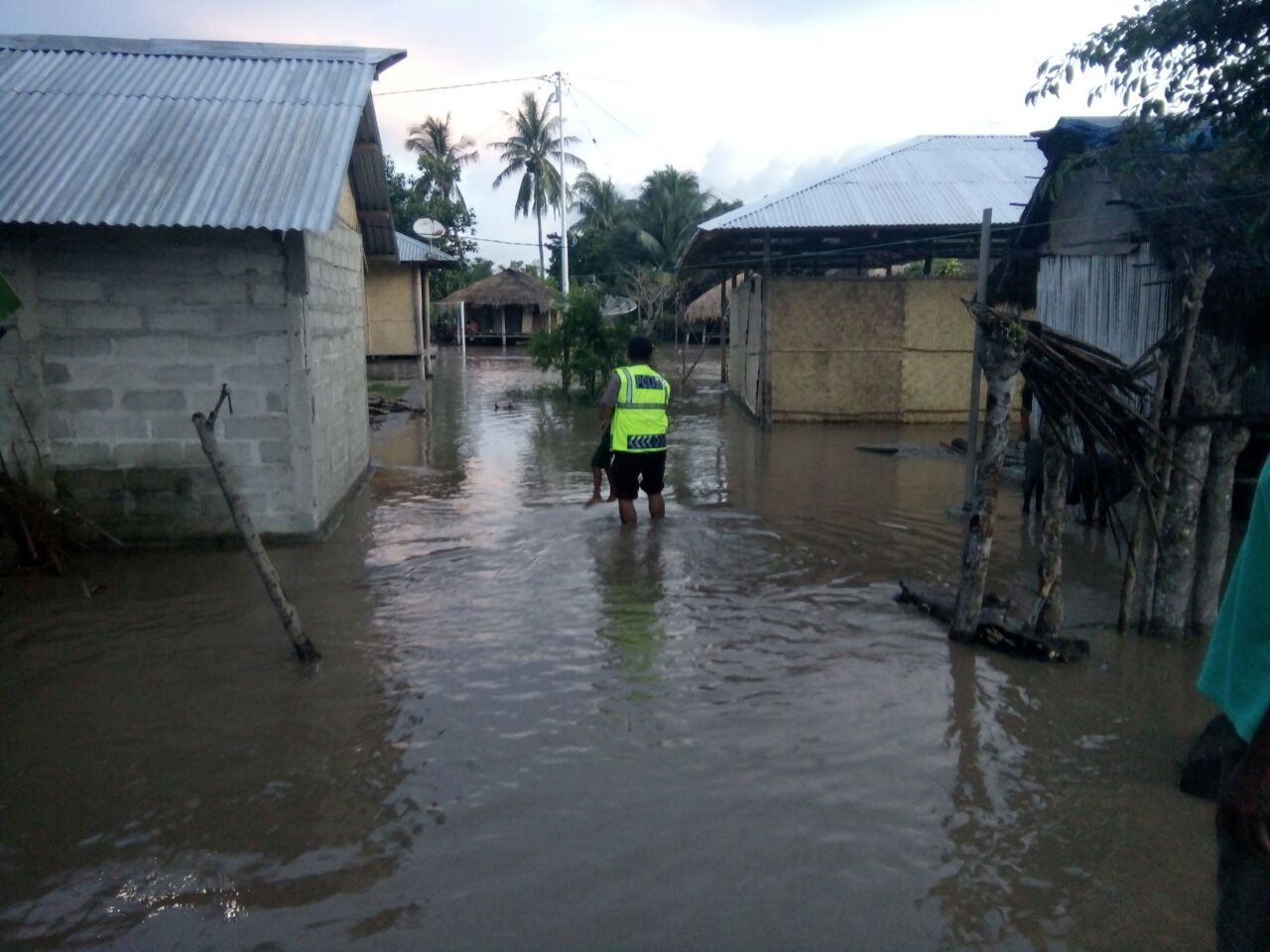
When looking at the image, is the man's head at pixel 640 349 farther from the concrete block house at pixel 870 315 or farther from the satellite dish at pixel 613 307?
the satellite dish at pixel 613 307

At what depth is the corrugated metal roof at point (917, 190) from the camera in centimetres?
1575

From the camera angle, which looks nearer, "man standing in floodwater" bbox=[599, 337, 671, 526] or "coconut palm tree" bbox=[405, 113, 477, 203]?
"man standing in floodwater" bbox=[599, 337, 671, 526]

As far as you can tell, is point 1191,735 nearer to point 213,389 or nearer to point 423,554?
point 423,554

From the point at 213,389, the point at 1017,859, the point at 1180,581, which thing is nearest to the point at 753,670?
the point at 1017,859

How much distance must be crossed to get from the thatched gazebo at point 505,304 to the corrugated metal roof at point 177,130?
95.3ft

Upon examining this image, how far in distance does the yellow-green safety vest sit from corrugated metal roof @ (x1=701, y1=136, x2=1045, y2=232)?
7216 millimetres

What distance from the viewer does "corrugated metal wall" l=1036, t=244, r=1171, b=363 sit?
29.4 ft

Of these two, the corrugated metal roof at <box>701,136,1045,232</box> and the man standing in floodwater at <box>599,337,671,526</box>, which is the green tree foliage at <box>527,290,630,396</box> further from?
the man standing in floodwater at <box>599,337,671,526</box>

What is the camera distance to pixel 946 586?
25.2ft

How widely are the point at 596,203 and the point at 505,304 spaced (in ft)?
32.3

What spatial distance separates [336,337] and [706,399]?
473 inches

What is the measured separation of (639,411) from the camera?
8953mm

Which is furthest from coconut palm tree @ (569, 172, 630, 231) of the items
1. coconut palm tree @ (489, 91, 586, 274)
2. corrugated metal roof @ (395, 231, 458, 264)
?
corrugated metal roof @ (395, 231, 458, 264)

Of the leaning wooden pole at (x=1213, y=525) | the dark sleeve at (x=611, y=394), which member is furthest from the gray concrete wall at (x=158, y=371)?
the leaning wooden pole at (x=1213, y=525)
